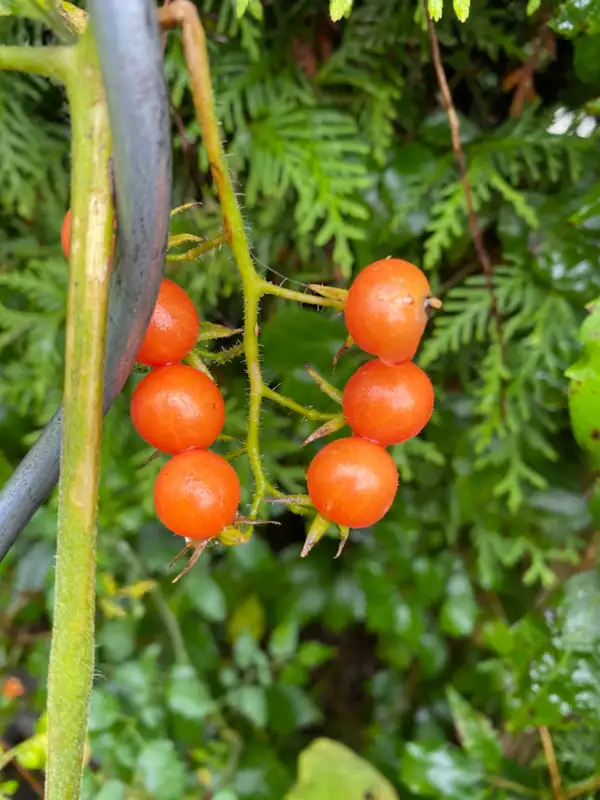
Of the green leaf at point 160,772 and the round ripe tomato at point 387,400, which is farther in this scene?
the green leaf at point 160,772

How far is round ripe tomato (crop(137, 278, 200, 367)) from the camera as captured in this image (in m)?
0.30

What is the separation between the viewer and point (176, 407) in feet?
1.04

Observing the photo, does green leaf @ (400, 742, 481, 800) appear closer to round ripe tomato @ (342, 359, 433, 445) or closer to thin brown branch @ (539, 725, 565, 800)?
thin brown branch @ (539, 725, 565, 800)

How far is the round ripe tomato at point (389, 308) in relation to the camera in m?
0.28

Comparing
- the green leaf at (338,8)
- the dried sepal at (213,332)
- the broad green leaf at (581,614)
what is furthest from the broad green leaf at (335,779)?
the green leaf at (338,8)

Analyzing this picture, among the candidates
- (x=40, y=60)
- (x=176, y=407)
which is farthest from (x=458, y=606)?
(x=40, y=60)

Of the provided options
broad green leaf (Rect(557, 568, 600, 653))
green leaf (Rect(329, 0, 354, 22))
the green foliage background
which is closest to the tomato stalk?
green leaf (Rect(329, 0, 354, 22))

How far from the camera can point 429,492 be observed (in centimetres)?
81

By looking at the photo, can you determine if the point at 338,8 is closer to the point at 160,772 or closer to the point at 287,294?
the point at 287,294

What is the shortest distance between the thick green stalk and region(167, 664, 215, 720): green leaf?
51cm

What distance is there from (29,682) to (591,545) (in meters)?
0.68

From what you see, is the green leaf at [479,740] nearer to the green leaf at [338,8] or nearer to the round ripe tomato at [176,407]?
the round ripe tomato at [176,407]

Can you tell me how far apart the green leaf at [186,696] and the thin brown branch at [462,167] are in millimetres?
483

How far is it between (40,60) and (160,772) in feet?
2.16
